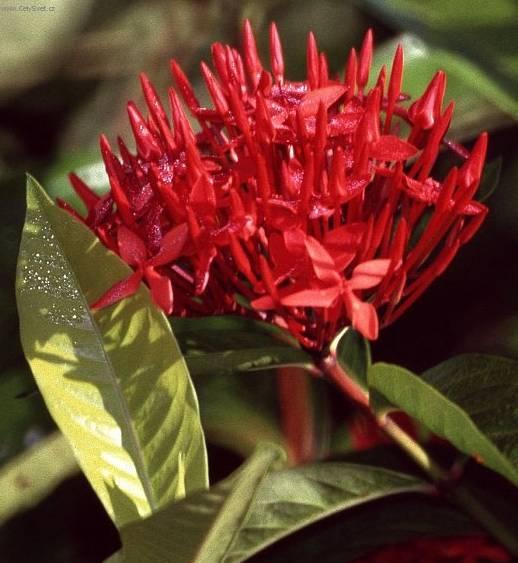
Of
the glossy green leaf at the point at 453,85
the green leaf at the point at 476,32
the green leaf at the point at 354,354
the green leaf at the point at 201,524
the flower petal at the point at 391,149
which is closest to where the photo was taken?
the green leaf at the point at 201,524

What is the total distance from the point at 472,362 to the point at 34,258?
0.26m

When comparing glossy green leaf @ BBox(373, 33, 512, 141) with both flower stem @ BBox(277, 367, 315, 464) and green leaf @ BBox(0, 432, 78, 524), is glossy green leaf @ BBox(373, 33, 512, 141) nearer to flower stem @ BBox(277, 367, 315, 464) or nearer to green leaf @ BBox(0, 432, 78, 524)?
flower stem @ BBox(277, 367, 315, 464)

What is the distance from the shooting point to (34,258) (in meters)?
0.62

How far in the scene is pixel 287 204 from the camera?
622 millimetres

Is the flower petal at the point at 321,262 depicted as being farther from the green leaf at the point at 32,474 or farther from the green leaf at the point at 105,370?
the green leaf at the point at 32,474

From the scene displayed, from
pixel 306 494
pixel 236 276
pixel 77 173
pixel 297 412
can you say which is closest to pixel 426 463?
pixel 306 494

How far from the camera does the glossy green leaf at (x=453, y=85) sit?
101cm

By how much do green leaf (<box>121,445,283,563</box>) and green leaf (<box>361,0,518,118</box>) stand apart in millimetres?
432

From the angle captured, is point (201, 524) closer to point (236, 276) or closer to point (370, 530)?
point (236, 276)

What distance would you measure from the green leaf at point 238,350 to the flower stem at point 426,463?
0.06 feet

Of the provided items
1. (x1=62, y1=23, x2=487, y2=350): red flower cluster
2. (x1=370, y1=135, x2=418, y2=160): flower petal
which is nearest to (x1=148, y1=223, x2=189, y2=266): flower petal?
(x1=62, y1=23, x2=487, y2=350): red flower cluster

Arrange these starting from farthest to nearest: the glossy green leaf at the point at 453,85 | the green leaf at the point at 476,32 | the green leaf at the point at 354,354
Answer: the glossy green leaf at the point at 453,85 < the green leaf at the point at 476,32 < the green leaf at the point at 354,354

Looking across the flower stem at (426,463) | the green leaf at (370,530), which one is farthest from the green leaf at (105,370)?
the green leaf at (370,530)

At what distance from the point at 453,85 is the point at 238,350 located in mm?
500
